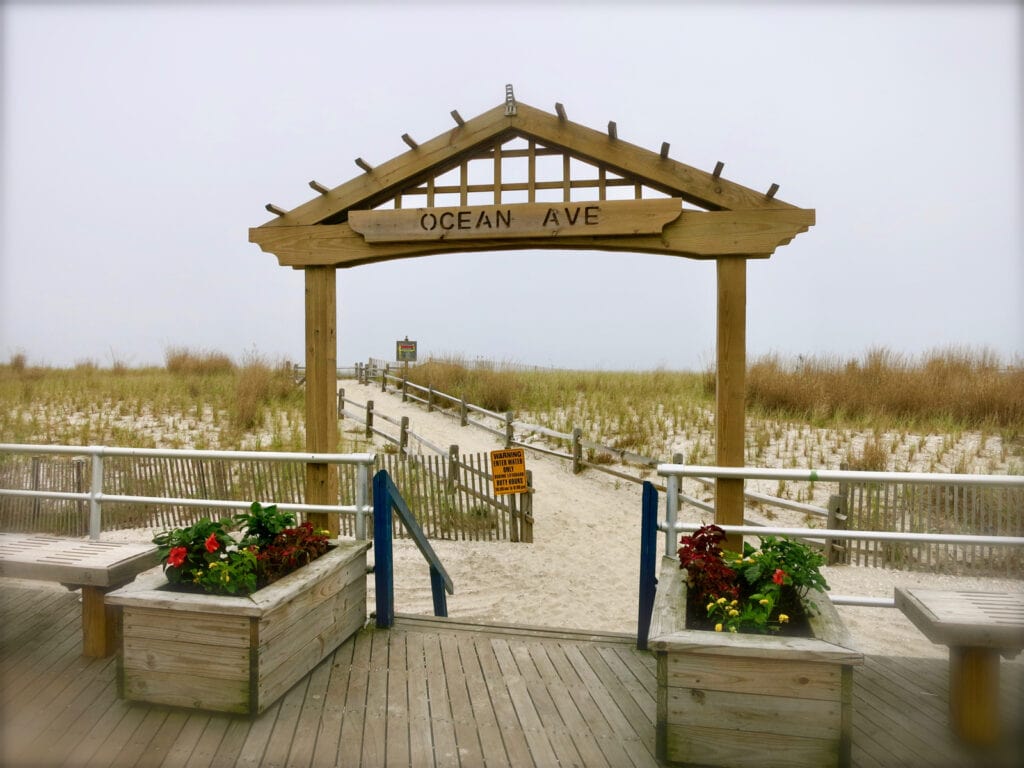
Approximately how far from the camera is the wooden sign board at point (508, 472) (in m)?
8.70

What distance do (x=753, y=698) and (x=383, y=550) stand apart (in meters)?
2.21

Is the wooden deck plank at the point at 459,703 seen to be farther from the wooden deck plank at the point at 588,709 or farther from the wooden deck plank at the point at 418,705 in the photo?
the wooden deck plank at the point at 588,709

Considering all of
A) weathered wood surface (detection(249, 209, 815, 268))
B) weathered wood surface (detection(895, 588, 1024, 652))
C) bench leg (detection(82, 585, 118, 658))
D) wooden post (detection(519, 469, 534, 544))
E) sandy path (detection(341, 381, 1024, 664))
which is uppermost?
weathered wood surface (detection(249, 209, 815, 268))

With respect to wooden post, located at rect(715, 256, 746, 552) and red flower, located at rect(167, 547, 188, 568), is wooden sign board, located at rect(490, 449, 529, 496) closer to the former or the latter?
wooden post, located at rect(715, 256, 746, 552)

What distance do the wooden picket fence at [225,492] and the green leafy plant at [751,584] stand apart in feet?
19.2

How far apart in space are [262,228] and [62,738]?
3.45 metres

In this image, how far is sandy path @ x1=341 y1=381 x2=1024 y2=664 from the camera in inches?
250

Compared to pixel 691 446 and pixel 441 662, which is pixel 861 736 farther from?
pixel 691 446

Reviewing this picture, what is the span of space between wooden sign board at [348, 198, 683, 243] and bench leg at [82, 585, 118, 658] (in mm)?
2834

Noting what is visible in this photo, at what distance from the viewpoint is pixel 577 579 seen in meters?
7.63

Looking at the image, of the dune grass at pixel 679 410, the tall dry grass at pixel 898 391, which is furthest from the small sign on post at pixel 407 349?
the tall dry grass at pixel 898 391

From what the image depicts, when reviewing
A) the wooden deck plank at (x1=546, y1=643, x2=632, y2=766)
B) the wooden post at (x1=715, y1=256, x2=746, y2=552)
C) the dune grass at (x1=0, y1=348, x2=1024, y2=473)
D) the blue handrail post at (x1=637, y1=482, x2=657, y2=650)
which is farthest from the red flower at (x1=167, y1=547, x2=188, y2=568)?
the dune grass at (x1=0, y1=348, x2=1024, y2=473)

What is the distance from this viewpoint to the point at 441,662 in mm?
3518

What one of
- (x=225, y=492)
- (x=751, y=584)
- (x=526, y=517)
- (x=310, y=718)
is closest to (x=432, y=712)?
(x=310, y=718)
